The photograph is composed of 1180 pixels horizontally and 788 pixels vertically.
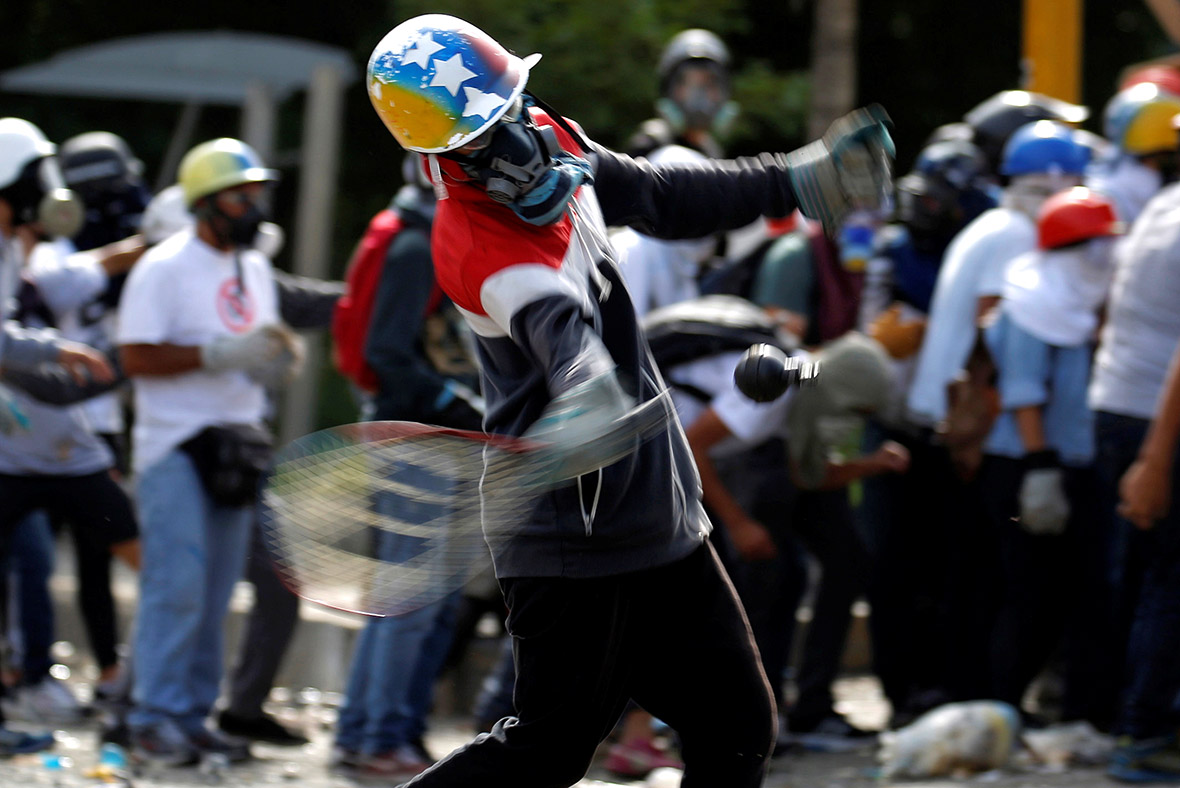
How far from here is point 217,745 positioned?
5.73 m

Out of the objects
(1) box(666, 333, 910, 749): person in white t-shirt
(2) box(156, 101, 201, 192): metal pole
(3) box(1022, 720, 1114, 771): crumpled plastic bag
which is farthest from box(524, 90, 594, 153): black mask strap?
(2) box(156, 101, 201, 192): metal pole

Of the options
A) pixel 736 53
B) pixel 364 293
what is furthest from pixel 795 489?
pixel 736 53

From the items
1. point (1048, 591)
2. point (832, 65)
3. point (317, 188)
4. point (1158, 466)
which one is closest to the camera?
point (1158, 466)

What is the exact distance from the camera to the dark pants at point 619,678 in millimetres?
3311

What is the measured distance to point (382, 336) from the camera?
222 inches

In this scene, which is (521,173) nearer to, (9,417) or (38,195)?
(9,417)

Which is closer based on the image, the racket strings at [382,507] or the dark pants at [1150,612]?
the racket strings at [382,507]

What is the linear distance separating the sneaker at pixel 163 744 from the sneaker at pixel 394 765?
60 cm

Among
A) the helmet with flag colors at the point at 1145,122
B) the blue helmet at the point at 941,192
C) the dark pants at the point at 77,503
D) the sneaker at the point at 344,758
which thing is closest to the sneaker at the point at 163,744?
the sneaker at the point at 344,758

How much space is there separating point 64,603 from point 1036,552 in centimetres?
456

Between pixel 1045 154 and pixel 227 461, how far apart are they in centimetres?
307

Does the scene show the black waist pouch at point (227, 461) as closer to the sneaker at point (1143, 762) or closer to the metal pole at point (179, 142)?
the sneaker at point (1143, 762)

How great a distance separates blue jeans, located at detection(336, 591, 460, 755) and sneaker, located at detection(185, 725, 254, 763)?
1.15 ft

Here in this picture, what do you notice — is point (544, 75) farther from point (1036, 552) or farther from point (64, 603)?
point (1036, 552)
